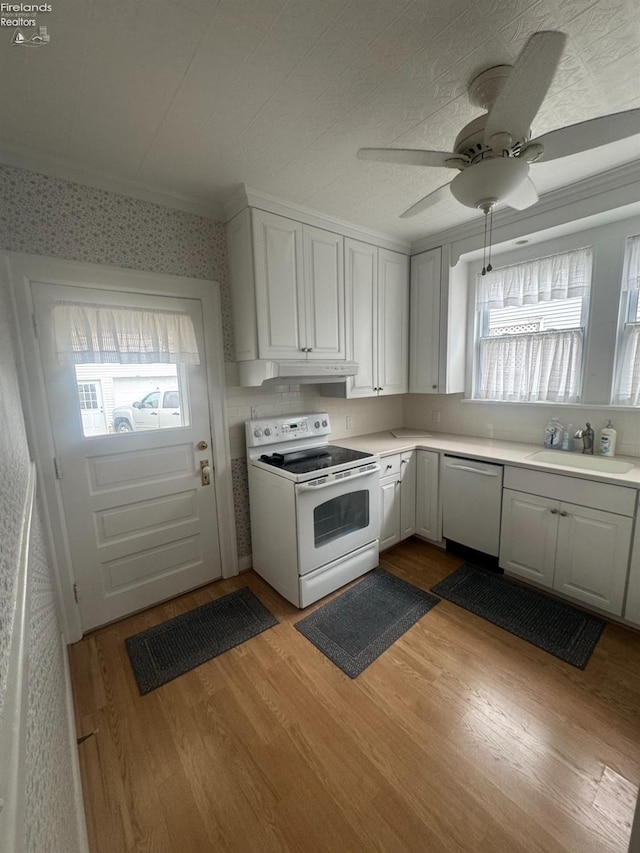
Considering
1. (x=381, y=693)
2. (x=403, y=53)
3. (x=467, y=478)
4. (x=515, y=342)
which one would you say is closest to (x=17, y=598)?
(x=381, y=693)

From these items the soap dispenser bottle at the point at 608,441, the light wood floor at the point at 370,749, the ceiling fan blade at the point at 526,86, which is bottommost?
the light wood floor at the point at 370,749

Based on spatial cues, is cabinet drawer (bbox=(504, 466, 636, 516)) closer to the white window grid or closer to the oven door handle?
the oven door handle

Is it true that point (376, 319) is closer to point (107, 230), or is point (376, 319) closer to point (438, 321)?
point (438, 321)

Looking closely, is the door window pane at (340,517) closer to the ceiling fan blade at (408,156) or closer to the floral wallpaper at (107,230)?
the floral wallpaper at (107,230)

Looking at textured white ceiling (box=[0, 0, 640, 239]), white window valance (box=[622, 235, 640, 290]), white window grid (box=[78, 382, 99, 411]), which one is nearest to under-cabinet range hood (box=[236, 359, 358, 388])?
white window grid (box=[78, 382, 99, 411])

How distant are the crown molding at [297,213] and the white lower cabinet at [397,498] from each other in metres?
1.75

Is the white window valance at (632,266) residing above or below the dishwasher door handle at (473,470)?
above

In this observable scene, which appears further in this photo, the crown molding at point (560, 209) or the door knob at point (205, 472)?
the door knob at point (205, 472)

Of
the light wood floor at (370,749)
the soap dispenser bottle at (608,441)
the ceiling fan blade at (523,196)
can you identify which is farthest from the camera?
the soap dispenser bottle at (608,441)

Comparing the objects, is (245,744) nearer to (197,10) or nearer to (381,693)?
(381,693)

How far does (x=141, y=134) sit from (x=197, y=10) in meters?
0.71

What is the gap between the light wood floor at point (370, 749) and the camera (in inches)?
47.8

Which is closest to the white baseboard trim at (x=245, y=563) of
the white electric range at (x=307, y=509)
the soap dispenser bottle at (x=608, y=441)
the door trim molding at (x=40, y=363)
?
the white electric range at (x=307, y=509)

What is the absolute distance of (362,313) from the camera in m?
2.85
